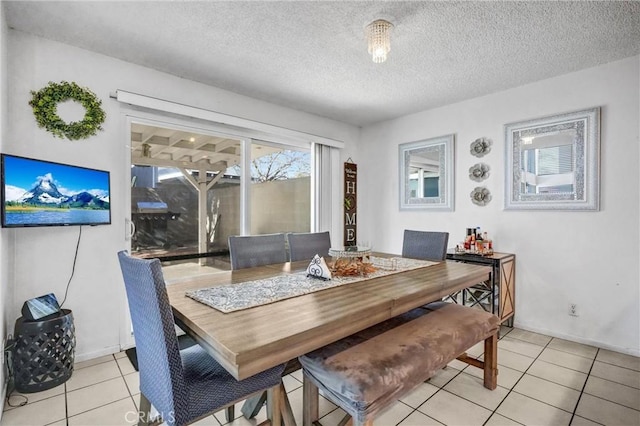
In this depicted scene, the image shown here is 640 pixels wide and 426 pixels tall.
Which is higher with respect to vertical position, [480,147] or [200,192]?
[480,147]

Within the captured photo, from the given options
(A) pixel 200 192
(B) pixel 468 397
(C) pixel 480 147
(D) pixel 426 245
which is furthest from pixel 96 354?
(C) pixel 480 147

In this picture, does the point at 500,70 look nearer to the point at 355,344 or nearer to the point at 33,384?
the point at 355,344

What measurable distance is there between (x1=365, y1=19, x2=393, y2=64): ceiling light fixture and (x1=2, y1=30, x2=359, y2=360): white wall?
1887 millimetres

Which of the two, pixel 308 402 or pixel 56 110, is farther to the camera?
pixel 56 110

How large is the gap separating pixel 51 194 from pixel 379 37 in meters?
2.56

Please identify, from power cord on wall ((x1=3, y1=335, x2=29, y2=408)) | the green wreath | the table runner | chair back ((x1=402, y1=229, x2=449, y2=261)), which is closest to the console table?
chair back ((x1=402, y1=229, x2=449, y2=261))

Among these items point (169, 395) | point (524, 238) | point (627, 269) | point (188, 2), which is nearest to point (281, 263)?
point (169, 395)

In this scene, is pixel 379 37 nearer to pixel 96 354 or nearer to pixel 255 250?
pixel 255 250

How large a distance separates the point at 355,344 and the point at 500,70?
278 centimetres

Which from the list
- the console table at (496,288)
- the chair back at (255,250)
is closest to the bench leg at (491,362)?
the console table at (496,288)

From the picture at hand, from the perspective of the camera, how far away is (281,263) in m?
2.56

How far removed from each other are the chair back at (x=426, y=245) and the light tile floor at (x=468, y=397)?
90 centimetres

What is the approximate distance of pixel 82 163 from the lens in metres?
2.53

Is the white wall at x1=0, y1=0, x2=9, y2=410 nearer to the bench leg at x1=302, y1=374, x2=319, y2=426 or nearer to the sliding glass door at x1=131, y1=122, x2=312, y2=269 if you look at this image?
the sliding glass door at x1=131, y1=122, x2=312, y2=269
